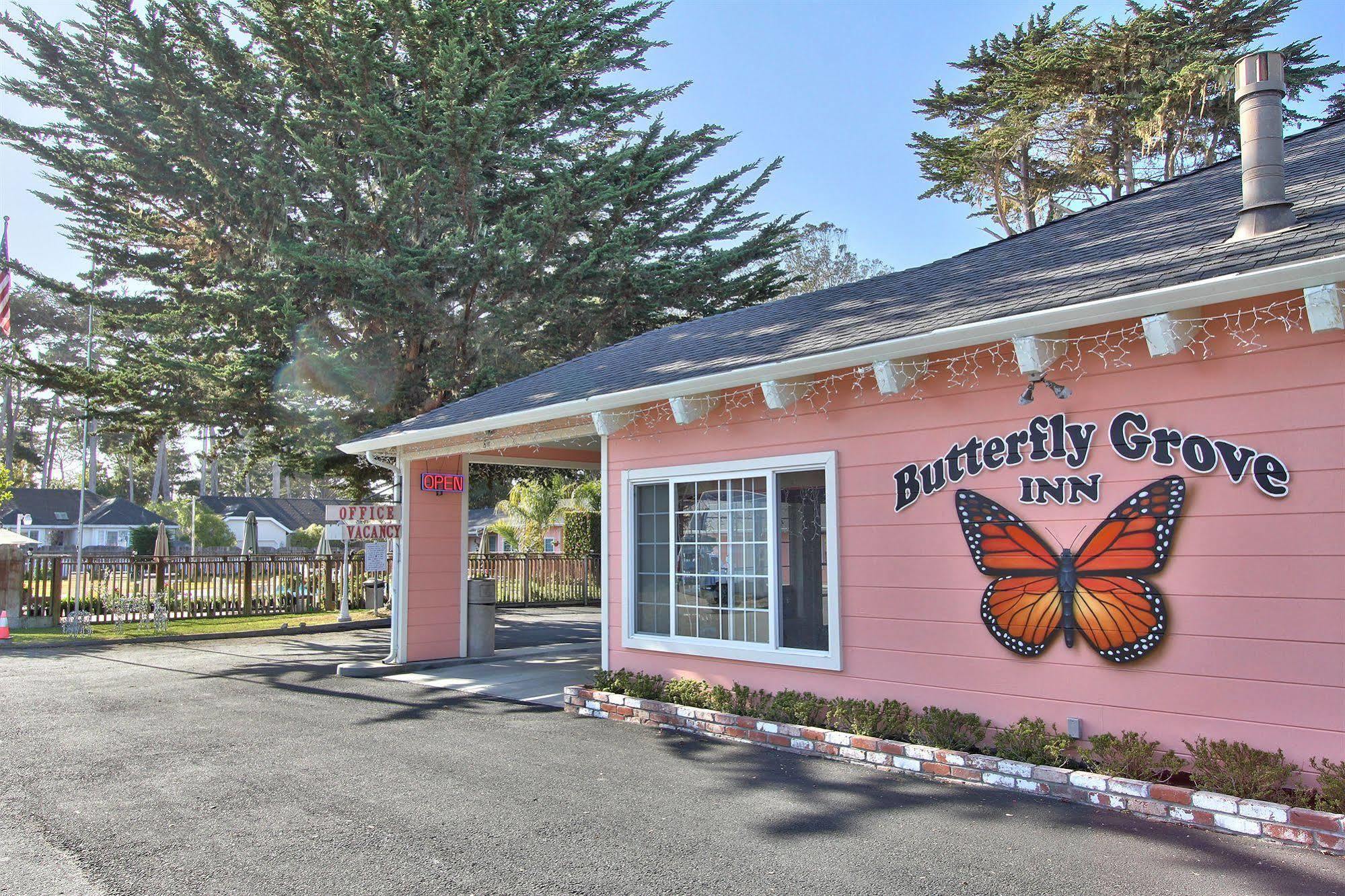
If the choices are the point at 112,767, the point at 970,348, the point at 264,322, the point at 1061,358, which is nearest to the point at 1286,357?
the point at 1061,358

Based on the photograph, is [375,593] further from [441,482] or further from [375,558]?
[441,482]

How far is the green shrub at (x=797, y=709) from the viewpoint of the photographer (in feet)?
23.4

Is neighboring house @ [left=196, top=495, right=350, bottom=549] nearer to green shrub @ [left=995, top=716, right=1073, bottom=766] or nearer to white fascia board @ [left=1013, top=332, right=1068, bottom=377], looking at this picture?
green shrub @ [left=995, top=716, right=1073, bottom=766]

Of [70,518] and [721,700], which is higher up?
[70,518]

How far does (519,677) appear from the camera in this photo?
11.3 metres

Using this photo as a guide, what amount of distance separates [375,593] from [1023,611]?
17.0m

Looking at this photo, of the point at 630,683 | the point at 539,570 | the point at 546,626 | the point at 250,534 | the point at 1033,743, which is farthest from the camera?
the point at 250,534

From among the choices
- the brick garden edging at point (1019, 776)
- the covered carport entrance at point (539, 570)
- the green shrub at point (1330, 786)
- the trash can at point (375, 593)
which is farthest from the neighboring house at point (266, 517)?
the green shrub at point (1330, 786)

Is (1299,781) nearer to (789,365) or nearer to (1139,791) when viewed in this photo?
(1139,791)

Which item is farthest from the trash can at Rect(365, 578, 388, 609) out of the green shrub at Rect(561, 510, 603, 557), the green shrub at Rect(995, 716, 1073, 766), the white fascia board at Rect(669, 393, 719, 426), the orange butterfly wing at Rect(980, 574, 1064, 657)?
the green shrub at Rect(995, 716, 1073, 766)

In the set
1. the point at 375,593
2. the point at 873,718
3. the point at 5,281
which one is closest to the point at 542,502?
the point at 375,593

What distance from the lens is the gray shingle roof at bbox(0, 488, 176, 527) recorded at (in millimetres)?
46312

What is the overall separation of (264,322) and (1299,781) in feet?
57.1

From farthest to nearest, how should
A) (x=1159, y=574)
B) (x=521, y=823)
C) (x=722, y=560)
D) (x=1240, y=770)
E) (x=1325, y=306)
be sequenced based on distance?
1. (x=722, y=560)
2. (x=1159, y=574)
3. (x=521, y=823)
4. (x=1240, y=770)
5. (x=1325, y=306)
